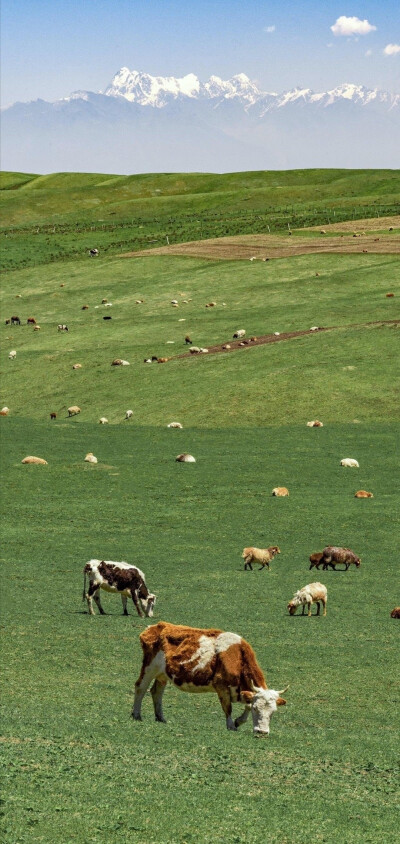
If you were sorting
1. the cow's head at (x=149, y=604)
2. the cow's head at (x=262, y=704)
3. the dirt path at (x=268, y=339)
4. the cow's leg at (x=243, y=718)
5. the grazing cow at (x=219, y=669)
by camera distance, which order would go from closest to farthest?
the cow's head at (x=262, y=704) → the grazing cow at (x=219, y=669) → the cow's leg at (x=243, y=718) → the cow's head at (x=149, y=604) → the dirt path at (x=268, y=339)

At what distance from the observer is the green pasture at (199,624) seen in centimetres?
1320

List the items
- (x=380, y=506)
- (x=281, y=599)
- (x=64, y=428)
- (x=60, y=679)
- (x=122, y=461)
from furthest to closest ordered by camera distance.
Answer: (x=64, y=428)
(x=122, y=461)
(x=380, y=506)
(x=281, y=599)
(x=60, y=679)

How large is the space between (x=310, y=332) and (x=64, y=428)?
85.3 feet

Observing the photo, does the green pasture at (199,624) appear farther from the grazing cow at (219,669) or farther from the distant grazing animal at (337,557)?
the grazing cow at (219,669)

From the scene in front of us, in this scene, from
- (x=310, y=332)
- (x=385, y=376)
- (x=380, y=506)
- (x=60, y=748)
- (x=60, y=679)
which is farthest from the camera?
(x=310, y=332)

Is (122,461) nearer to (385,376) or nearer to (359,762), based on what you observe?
(385,376)

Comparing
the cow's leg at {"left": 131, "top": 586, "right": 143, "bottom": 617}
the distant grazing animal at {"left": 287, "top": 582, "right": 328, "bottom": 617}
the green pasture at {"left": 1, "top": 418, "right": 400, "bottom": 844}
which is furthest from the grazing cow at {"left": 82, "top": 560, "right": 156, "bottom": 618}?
the distant grazing animal at {"left": 287, "top": 582, "right": 328, "bottom": 617}

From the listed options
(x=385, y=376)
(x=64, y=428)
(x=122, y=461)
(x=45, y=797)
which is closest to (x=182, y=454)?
(x=122, y=461)

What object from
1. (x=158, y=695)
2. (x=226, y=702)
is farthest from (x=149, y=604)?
(x=226, y=702)

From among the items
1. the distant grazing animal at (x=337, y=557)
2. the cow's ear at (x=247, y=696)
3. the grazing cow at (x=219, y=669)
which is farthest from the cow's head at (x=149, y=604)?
the cow's ear at (x=247, y=696)

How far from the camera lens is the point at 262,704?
15.9 metres

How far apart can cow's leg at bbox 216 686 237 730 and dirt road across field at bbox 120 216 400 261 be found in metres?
97.0

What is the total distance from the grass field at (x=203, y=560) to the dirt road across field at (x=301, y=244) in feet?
71.0

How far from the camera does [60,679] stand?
20562mm
